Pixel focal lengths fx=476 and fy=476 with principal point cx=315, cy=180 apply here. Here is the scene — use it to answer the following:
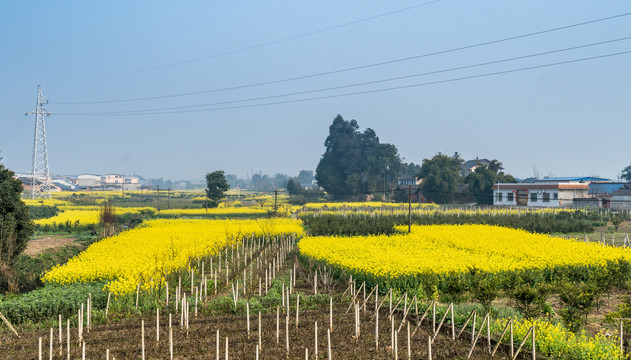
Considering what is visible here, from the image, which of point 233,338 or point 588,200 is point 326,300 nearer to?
point 233,338

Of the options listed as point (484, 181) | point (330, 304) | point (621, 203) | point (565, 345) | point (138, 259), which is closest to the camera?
point (565, 345)

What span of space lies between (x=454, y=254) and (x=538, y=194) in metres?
53.5

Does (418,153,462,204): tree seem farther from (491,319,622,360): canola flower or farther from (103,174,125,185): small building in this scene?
(103,174,125,185): small building

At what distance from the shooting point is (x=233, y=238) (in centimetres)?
2852

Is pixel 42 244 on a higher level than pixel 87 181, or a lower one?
lower

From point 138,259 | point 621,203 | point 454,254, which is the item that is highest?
point 621,203

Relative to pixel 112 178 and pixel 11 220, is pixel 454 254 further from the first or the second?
pixel 112 178

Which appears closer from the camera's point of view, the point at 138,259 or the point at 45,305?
the point at 45,305

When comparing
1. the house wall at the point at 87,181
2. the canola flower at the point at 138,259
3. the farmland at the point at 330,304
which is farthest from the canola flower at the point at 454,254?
the house wall at the point at 87,181

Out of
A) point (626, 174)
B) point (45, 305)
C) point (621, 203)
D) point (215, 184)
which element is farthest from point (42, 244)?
point (626, 174)

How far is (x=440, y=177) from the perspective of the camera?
262 ft

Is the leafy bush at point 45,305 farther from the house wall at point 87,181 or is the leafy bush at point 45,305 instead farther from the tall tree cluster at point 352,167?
the house wall at point 87,181

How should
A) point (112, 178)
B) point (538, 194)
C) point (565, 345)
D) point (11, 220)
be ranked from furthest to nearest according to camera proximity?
point (112, 178) → point (538, 194) → point (11, 220) → point (565, 345)

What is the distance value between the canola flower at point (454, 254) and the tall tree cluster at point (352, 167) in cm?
6794
